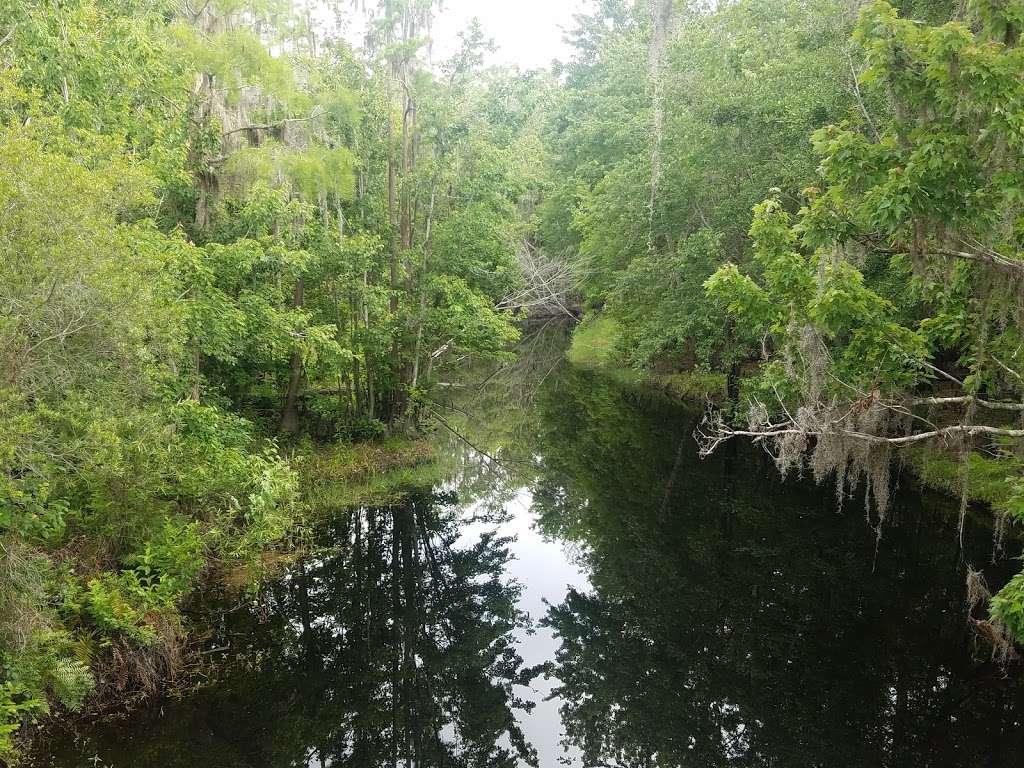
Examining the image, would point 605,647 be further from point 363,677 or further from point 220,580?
point 220,580

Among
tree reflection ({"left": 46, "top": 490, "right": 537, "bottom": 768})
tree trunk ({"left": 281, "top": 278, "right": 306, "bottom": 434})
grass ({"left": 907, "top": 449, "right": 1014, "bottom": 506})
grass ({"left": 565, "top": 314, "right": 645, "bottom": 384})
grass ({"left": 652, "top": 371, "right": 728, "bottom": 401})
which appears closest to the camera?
tree reflection ({"left": 46, "top": 490, "right": 537, "bottom": 768})

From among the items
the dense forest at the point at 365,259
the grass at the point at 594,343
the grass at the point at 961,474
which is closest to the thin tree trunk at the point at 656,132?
the dense forest at the point at 365,259

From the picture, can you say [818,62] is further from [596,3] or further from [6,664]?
[596,3]

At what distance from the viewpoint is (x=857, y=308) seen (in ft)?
29.2

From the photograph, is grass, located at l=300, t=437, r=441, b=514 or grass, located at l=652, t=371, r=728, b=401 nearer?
grass, located at l=300, t=437, r=441, b=514

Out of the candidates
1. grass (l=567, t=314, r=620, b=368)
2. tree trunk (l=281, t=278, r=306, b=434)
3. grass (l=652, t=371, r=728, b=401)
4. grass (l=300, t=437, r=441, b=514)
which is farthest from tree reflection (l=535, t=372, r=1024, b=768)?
grass (l=567, t=314, r=620, b=368)

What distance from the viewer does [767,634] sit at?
35.5 feet

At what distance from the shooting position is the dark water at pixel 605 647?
27.0ft

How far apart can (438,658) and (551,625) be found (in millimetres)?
2000

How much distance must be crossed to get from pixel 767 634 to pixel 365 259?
1101 centimetres

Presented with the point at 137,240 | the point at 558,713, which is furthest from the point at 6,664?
the point at 558,713

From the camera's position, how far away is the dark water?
822cm

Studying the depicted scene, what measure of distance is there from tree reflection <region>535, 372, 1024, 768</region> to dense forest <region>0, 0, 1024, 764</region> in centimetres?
81

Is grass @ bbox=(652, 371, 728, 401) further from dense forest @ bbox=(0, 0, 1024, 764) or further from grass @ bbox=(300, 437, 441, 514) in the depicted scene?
grass @ bbox=(300, 437, 441, 514)
